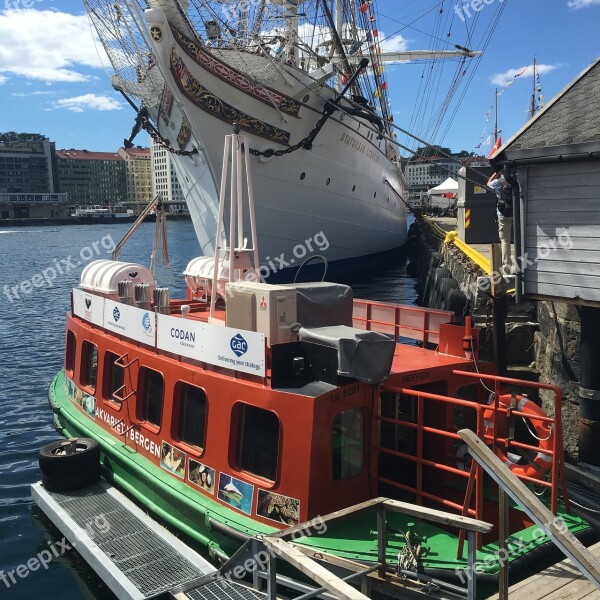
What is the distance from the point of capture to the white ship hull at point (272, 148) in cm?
2167

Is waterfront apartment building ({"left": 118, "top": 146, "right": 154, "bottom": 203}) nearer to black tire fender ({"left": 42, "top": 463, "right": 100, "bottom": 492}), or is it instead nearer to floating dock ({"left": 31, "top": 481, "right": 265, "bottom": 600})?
black tire fender ({"left": 42, "top": 463, "right": 100, "bottom": 492})

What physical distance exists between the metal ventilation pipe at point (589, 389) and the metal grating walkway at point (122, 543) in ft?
18.0

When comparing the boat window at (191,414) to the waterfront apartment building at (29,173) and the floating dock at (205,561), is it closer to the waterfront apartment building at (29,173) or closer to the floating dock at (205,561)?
the floating dock at (205,561)

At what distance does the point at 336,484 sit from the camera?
672cm

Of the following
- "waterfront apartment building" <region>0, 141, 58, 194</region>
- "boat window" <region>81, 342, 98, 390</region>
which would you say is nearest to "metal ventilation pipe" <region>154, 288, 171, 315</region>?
"boat window" <region>81, 342, 98, 390</region>

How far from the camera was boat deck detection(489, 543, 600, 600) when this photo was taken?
5.26 metres

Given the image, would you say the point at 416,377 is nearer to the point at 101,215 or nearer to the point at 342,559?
the point at 342,559

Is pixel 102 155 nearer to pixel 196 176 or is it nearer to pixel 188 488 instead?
pixel 196 176

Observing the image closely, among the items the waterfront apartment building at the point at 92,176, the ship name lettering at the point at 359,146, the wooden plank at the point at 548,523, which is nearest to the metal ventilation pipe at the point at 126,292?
the wooden plank at the point at 548,523

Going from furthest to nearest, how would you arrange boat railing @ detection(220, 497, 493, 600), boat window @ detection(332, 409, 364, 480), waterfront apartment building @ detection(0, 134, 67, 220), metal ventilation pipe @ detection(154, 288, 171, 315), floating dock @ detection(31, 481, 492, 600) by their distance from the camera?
waterfront apartment building @ detection(0, 134, 67, 220) → metal ventilation pipe @ detection(154, 288, 171, 315) → boat window @ detection(332, 409, 364, 480) → floating dock @ detection(31, 481, 492, 600) → boat railing @ detection(220, 497, 493, 600)

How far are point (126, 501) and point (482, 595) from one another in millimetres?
5190

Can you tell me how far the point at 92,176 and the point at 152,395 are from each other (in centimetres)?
19473

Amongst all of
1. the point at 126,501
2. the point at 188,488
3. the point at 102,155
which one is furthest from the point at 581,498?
the point at 102,155

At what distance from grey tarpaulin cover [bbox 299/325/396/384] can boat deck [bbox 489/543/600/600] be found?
2.42 meters
